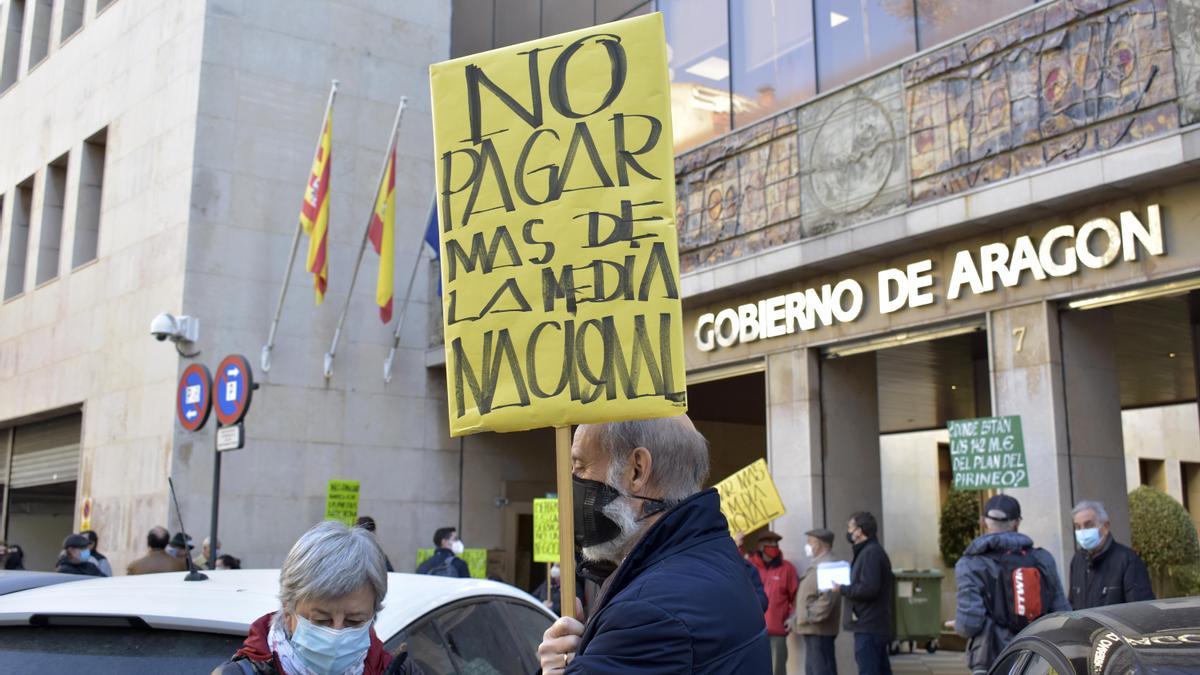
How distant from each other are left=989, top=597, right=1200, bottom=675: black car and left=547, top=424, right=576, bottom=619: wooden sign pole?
4.74ft

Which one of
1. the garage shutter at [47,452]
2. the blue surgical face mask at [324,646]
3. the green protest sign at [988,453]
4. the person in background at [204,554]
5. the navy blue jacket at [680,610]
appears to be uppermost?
the garage shutter at [47,452]

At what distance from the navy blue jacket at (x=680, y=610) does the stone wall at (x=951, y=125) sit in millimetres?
9087

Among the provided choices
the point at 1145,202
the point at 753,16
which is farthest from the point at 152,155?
the point at 1145,202

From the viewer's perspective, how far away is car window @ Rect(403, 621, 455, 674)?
3.76 metres

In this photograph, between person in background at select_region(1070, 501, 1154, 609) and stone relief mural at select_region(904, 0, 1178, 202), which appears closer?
person in background at select_region(1070, 501, 1154, 609)

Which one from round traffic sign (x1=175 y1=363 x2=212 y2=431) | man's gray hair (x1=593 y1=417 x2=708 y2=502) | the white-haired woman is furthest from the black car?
round traffic sign (x1=175 y1=363 x2=212 y2=431)

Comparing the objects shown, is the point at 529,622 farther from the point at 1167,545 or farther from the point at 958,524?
the point at 958,524

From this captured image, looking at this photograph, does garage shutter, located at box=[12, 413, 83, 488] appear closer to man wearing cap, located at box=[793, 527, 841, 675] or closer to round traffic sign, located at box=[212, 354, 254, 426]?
round traffic sign, located at box=[212, 354, 254, 426]

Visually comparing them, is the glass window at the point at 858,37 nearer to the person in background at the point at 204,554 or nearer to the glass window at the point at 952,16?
the glass window at the point at 952,16

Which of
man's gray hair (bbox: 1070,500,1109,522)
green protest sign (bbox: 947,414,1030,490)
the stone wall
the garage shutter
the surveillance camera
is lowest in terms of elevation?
man's gray hair (bbox: 1070,500,1109,522)

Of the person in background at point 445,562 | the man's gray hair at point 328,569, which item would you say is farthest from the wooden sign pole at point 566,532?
the person in background at point 445,562

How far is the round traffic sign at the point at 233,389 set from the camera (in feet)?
37.7

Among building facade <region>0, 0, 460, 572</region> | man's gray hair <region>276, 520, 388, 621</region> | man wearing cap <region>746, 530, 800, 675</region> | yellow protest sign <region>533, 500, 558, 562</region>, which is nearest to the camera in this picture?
man's gray hair <region>276, 520, 388, 621</region>

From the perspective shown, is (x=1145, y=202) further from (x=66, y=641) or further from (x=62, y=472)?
(x=62, y=472)
